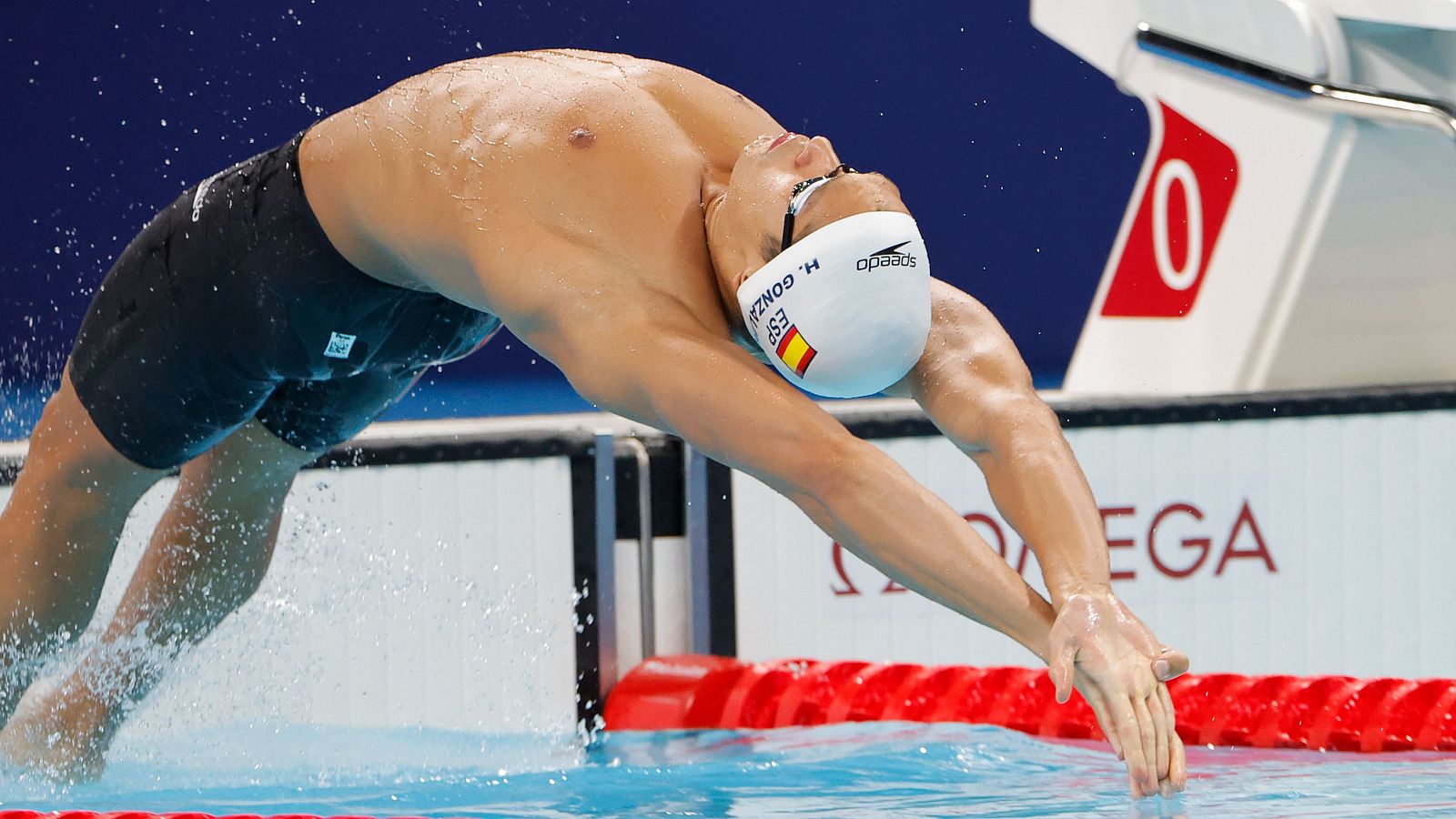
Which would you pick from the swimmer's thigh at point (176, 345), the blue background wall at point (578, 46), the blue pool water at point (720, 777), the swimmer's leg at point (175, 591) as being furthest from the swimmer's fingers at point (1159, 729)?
the blue background wall at point (578, 46)

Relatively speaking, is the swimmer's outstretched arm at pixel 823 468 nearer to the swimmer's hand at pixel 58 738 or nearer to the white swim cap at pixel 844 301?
the white swim cap at pixel 844 301

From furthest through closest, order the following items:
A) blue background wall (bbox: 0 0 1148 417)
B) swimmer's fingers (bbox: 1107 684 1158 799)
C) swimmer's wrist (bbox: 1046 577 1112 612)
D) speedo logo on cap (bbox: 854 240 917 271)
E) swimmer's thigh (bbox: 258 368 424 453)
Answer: blue background wall (bbox: 0 0 1148 417)
swimmer's thigh (bbox: 258 368 424 453)
speedo logo on cap (bbox: 854 240 917 271)
swimmer's wrist (bbox: 1046 577 1112 612)
swimmer's fingers (bbox: 1107 684 1158 799)

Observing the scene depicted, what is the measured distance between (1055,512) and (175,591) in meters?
1.59

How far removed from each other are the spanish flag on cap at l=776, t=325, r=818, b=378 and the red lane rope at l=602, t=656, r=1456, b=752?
1335 millimetres

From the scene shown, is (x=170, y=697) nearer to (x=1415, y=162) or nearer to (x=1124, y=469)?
(x=1124, y=469)

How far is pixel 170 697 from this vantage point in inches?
127

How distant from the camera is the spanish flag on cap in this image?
73.9 inches

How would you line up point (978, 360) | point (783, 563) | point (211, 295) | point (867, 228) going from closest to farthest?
point (867, 228), point (978, 360), point (211, 295), point (783, 563)

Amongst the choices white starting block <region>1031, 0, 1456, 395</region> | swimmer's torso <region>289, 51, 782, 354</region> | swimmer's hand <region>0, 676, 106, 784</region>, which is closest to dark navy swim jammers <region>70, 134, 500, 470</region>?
swimmer's torso <region>289, 51, 782, 354</region>

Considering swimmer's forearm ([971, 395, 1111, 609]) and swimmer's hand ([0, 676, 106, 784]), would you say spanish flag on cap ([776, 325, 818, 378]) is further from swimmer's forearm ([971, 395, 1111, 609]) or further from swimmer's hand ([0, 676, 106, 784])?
swimmer's hand ([0, 676, 106, 784])

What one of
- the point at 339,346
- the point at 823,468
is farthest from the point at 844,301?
the point at 339,346

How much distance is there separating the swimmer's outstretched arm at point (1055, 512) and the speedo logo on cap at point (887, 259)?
0.72ft

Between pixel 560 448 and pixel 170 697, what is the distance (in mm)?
869

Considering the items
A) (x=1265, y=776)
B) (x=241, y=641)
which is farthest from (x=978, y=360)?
(x=241, y=641)
